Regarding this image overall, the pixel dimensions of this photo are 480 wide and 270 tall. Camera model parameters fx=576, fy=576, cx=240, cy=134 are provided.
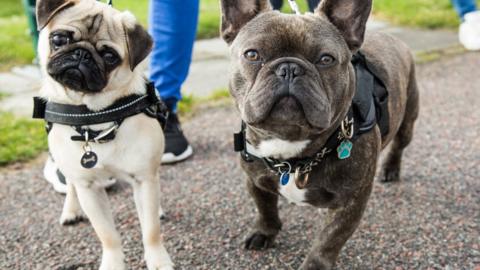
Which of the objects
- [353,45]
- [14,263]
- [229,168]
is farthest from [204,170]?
[353,45]

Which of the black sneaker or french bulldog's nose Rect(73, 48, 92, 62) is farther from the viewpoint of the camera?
the black sneaker

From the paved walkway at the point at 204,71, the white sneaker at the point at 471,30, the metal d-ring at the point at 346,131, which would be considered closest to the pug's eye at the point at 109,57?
the metal d-ring at the point at 346,131

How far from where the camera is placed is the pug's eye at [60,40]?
101 inches

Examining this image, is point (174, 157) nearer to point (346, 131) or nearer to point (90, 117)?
point (90, 117)

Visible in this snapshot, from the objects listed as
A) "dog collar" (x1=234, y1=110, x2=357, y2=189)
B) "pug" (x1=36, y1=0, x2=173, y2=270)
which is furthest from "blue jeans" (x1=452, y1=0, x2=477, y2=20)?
"pug" (x1=36, y1=0, x2=173, y2=270)

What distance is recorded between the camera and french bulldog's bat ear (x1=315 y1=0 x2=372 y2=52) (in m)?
2.58

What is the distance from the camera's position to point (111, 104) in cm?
273

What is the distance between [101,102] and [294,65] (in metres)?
0.97

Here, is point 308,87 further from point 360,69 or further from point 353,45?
point 360,69

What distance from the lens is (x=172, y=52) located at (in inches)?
165

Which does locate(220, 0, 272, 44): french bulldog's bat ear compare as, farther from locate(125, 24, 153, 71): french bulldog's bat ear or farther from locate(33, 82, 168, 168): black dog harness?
locate(33, 82, 168, 168): black dog harness

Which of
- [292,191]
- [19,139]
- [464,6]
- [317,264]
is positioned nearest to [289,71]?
[292,191]

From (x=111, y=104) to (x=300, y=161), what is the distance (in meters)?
0.93

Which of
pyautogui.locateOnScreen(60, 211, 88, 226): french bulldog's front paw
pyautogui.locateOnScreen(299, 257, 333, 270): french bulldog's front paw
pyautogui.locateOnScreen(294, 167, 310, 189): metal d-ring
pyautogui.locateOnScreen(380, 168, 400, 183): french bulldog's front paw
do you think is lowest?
pyautogui.locateOnScreen(380, 168, 400, 183): french bulldog's front paw
